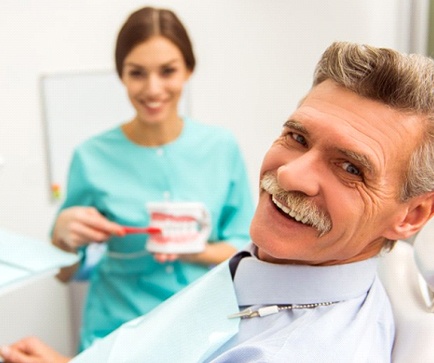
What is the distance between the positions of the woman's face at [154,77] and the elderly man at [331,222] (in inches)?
25.5

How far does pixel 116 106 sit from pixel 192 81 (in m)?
0.34

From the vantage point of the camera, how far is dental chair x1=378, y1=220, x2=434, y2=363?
2.78 feet

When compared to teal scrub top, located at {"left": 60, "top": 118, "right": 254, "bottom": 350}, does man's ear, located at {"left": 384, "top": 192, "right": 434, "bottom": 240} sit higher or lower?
higher

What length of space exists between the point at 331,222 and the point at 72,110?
140cm

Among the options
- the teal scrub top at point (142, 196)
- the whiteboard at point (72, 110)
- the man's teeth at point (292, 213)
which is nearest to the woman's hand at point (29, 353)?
the teal scrub top at point (142, 196)

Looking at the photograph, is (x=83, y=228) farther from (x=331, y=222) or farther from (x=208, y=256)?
(x=331, y=222)

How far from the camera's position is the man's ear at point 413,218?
887 mm

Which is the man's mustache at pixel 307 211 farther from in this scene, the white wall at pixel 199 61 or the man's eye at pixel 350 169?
the white wall at pixel 199 61

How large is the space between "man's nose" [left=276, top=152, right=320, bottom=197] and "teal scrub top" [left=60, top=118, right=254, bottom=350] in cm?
72

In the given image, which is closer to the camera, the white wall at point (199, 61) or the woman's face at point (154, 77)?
the woman's face at point (154, 77)

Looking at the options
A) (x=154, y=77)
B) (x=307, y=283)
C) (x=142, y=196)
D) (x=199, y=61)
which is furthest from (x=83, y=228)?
(x=199, y=61)

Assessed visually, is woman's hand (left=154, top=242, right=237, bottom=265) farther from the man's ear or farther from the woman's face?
the man's ear

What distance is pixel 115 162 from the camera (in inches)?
60.7

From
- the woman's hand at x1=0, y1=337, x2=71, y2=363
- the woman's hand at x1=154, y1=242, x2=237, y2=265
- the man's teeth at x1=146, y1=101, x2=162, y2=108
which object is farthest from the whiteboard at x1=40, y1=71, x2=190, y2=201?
the woman's hand at x1=0, y1=337, x2=71, y2=363
